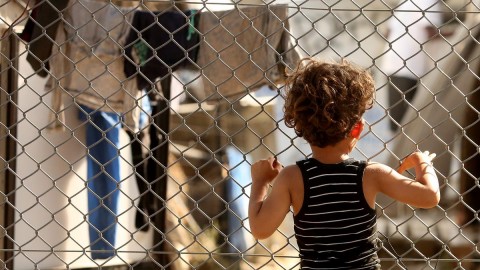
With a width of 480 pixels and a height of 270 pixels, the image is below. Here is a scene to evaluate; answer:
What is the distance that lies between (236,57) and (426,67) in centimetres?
320

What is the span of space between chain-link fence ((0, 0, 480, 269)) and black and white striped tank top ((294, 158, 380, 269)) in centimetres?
48

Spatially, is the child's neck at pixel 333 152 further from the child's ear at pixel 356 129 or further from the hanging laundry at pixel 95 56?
the hanging laundry at pixel 95 56

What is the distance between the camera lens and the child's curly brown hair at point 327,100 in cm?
289

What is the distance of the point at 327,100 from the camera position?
288 centimetres

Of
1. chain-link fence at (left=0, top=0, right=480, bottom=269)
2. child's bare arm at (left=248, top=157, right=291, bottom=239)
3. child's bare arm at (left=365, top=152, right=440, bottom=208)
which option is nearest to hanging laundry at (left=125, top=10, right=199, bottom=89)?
chain-link fence at (left=0, top=0, right=480, bottom=269)

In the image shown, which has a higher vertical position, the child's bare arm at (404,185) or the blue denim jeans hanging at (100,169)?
the blue denim jeans hanging at (100,169)

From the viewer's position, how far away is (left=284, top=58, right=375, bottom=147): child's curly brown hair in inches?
114

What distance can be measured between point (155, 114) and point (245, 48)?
89cm

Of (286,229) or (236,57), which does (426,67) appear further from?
(236,57)

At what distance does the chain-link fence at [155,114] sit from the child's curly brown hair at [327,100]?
21.5 inches

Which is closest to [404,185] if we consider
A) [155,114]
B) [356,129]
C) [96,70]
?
[356,129]

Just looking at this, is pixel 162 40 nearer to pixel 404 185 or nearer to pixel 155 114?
pixel 155 114

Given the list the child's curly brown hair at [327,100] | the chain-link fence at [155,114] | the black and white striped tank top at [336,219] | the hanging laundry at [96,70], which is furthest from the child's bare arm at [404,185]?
the hanging laundry at [96,70]

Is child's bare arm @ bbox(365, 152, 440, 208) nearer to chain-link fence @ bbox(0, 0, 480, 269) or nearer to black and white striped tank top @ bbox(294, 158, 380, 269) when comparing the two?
black and white striped tank top @ bbox(294, 158, 380, 269)
